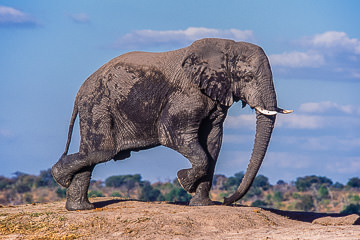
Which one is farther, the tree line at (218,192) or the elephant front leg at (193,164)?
the tree line at (218,192)

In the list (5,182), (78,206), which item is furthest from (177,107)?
(5,182)

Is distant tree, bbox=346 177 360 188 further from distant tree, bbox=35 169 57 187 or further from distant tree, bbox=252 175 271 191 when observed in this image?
distant tree, bbox=35 169 57 187

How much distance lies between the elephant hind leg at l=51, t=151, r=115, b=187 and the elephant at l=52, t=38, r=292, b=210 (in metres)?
0.02

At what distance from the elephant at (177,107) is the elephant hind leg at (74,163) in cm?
2

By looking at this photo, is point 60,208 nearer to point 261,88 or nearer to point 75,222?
point 75,222

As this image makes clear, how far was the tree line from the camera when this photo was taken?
37594mm

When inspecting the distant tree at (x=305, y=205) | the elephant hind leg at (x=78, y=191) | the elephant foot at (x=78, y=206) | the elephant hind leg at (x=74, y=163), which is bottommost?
the elephant foot at (x=78, y=206)

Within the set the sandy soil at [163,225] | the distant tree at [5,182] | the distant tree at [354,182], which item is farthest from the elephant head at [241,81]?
the distant tree at [354,182]

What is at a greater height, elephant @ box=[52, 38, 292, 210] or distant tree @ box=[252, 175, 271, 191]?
distant tree @ box=[252, 175, 271, 191]

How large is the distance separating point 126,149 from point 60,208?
78.2 inches

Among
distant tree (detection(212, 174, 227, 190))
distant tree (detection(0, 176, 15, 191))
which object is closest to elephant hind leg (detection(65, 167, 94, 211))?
distant tree (detection(0, 176, 15, 191))

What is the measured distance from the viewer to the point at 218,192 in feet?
146

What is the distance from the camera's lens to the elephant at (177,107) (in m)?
15.6

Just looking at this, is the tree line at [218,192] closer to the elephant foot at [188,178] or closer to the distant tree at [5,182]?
the distant tree at [5,182]
